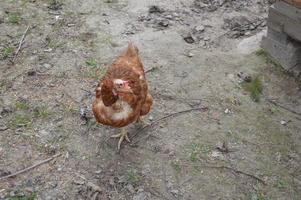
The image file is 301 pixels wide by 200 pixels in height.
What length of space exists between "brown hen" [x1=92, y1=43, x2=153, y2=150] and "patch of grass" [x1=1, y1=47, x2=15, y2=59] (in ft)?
5.81

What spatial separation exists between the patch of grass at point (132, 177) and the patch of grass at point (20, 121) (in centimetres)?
114

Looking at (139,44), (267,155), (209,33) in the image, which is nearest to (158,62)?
(139,44)

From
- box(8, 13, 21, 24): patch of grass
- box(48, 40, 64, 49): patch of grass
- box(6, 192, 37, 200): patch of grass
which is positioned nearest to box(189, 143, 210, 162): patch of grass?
box(6, 192, 37, 200): patch of grass

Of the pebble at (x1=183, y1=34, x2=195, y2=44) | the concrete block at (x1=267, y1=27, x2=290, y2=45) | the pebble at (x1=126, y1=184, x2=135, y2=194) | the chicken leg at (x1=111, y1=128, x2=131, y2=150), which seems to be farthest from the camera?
the pebble at (x1=183, y1=34, x2=195, y2=44)

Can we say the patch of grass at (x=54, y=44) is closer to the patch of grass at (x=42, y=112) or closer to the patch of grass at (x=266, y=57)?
the patch of grass at (x=42, y=112)

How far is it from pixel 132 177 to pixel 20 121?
127 centimetres

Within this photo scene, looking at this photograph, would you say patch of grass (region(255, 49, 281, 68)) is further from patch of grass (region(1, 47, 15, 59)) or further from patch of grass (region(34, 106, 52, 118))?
patch of grass (region(1, 47, 15, 59))

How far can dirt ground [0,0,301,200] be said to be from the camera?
3.58 m

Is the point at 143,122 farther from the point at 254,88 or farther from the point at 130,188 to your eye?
the point at 254,88

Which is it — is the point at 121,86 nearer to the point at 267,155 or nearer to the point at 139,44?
the point at 267,155

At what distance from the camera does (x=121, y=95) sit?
11.5ft

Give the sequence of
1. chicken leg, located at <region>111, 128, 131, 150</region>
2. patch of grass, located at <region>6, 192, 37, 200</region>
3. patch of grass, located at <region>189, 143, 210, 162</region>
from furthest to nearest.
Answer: chicken leg, located at <region>111, 128, 131, 150</region> → patch of grass, located at <region>189, 143, 210, 162</region> → patch of grass, located at <region>6, 192, 37, 200</region>

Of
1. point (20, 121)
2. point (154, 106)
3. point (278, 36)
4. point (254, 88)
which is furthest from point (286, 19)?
point (20, 121)

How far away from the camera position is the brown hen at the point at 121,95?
3.51m
